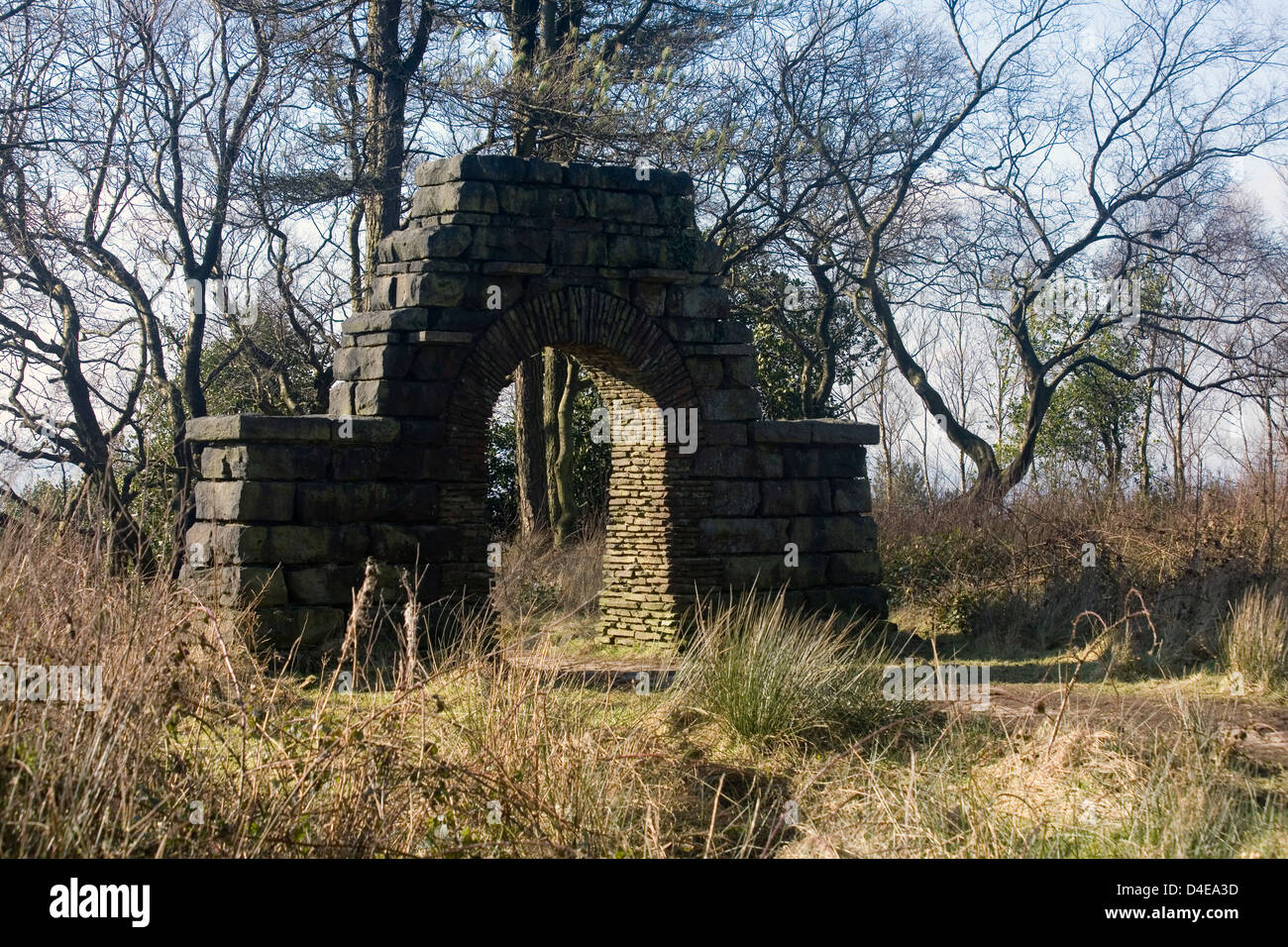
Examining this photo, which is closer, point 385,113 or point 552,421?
point 385,113

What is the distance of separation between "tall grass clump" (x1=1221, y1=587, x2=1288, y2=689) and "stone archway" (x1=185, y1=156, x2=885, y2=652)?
3238mm

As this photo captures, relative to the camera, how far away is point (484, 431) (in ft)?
36.4

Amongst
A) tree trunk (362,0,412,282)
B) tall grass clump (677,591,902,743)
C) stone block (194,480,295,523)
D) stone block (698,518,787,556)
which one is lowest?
tall grass clump (677,591,902,743)

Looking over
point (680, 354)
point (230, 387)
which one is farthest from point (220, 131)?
point (680, 354)

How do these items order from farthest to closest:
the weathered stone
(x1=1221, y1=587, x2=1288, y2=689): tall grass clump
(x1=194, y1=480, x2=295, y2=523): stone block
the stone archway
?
the weathered stone, the stone archway, (x1=194, y1=480, x2=295, y2=523): stone block, (x1=1221, y1=587, x2=1288, y2=689): tall grass clump

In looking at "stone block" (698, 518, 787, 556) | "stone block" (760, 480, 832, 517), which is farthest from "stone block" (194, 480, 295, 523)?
"stone block" (760, 480, 832, 517)

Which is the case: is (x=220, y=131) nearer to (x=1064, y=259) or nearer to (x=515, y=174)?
(x=515, y=174)

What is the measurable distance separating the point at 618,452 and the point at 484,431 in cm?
151

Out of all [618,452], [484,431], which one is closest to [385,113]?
[618,452]

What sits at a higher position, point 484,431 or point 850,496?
point 484,431

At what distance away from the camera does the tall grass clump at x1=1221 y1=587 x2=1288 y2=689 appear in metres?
10.0

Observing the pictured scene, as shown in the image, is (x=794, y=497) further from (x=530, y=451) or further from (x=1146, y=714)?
(x=530, y=451)

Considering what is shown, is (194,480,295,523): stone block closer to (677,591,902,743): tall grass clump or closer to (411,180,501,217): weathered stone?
(411,180,501,217): weathered stone

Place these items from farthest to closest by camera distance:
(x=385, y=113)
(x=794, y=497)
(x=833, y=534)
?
1. (x=385, y=113)
2. (x=833, y=534)
3. (x=794, y=497)
